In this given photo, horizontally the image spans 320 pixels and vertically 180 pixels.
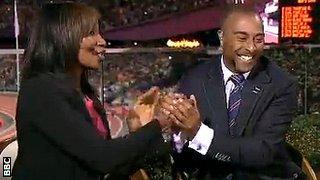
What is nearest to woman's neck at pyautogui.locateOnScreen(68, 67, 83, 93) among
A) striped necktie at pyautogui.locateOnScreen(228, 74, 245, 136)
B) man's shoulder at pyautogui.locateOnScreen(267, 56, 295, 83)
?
striped necktie at pyautogui.locateOnScreen(228, 74, 245, 136)

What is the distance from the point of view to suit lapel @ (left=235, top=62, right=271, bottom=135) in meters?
2.11

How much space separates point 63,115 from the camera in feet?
6.07

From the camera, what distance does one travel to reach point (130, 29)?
Result: 597 cm

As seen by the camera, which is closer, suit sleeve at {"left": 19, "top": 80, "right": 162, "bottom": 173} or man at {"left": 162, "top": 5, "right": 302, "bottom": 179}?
suit sleeve at {"left": 19, "top": 80, "right": 162, "bottom": 173}

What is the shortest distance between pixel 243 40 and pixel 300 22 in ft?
14.2

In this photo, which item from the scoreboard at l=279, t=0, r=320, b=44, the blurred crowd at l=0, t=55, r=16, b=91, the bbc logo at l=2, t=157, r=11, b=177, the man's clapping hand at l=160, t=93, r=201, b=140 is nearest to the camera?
the man's clapping hand at l=160, t=93, r=201, b=140

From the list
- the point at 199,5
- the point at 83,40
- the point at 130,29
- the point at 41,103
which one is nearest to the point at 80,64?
the point at 83,40

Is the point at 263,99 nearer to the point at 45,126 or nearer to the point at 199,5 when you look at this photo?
the point at 45,126

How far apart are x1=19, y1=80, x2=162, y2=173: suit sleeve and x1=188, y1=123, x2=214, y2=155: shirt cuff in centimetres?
19

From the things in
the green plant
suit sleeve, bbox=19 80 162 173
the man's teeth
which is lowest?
the green plant

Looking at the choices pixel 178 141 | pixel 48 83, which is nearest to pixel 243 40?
pixel 178 141

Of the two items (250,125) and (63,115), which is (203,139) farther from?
(63,115)

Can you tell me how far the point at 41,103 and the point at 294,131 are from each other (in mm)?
4333

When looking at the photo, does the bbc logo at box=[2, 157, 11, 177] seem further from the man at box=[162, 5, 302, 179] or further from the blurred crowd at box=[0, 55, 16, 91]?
the man at box=[162, 5, 302, 179]
